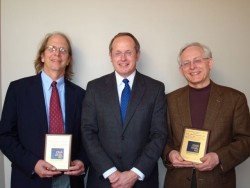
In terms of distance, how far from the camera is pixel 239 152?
225cm

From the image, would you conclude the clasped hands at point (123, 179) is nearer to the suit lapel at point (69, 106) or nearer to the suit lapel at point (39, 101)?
the suit lapel at point (69, 106)

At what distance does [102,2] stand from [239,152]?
2143 mm

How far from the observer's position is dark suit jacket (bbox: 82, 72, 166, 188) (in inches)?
89.7

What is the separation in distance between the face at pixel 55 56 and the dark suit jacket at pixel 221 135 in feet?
3.79

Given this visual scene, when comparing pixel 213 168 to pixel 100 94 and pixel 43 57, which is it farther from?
pixel 43 57

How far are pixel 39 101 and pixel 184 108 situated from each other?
4.24 ft

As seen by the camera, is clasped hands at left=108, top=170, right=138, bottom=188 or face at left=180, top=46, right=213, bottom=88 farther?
face at left=180, top=46, right=213, bottom=88

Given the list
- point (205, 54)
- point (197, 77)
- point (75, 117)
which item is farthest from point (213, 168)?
point (75, 117)

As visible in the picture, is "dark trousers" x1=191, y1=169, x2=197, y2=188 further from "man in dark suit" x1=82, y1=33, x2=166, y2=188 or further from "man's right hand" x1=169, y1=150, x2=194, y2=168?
"man in dark suit" x1=82, y1=33, x2=166, y2=188

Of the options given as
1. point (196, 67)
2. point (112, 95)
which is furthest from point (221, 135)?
point (112, 95)

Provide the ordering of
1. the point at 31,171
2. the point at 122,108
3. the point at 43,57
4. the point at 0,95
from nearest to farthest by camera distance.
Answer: the point at 31,171
the point at 122,108
the point at 43,57
the point at 0,95

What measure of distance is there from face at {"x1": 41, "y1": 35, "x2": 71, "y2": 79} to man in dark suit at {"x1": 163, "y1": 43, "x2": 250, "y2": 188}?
1.09 metres

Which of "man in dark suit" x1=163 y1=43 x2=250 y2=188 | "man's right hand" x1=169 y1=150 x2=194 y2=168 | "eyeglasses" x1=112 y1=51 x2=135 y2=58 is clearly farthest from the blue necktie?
"man's right hand" x1=169 y1=150 x2=194 y2=168

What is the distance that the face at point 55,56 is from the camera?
2492mm
